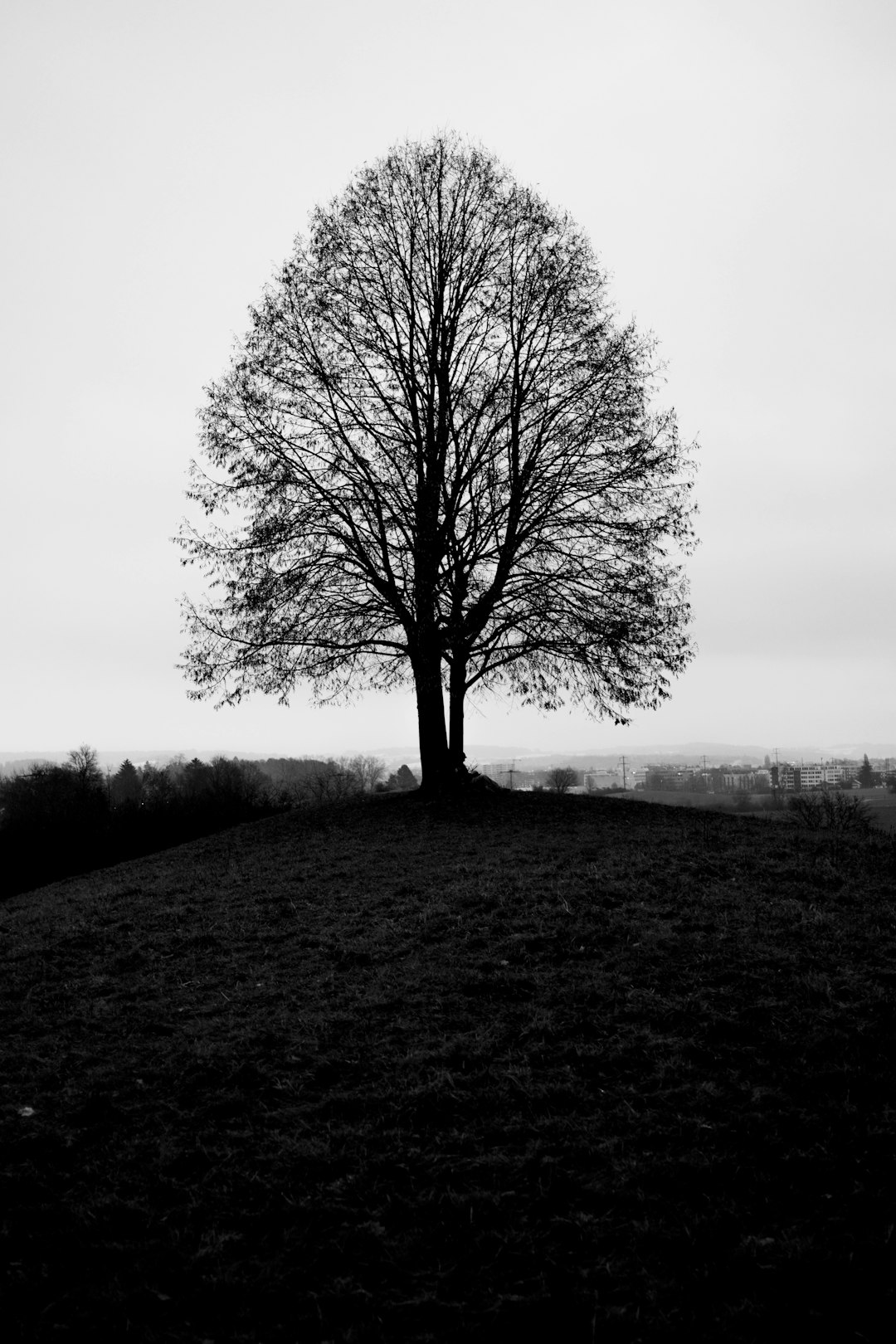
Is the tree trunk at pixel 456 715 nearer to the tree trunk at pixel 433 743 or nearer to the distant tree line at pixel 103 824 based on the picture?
the tree trunk at pixel 433 743

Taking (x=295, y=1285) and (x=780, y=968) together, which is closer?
(x=295, y=1285)

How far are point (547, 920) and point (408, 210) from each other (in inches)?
690

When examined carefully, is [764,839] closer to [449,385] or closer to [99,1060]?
[99,1060]

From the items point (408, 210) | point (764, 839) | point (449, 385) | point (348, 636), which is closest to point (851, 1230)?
point (764, 839)

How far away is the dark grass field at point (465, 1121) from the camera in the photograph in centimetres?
351

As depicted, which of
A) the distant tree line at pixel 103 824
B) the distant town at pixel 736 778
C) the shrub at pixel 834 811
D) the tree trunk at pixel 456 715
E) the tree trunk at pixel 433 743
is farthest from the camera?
the distant town at pixel 736 778

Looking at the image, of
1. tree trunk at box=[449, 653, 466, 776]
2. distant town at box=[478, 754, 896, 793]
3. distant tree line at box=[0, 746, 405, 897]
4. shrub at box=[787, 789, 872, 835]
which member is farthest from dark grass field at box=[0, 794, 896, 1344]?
distant town at box=[478, 754, 896, 793]

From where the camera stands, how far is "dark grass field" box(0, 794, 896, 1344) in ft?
11.5

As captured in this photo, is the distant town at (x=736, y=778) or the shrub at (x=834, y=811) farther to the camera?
the distant town at (x=736, y=778)

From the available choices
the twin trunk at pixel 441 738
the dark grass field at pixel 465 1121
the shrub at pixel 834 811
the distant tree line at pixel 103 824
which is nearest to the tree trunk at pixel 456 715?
the twin trunk at pixel 441 738

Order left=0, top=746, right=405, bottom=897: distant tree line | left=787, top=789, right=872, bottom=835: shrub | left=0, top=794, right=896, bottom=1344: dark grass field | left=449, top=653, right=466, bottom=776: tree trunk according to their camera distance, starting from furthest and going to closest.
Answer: left=787, top=789, right=872, bottom=835: shrub
left=0, top=746, right=405, bottom=897: distant tree line
left=449, top=653, right=466, bottom=776: tree trunk
left=0, top=794, right=896, bottom=1344: dark grass field

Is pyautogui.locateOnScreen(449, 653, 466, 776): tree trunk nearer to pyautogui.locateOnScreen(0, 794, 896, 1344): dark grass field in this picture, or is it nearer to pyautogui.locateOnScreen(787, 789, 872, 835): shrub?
pyautogui.locateOnScreen(787, 789, 872, 835): shrub

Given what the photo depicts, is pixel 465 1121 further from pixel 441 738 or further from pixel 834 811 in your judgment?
pixel 834 811

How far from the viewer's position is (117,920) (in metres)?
10.6
